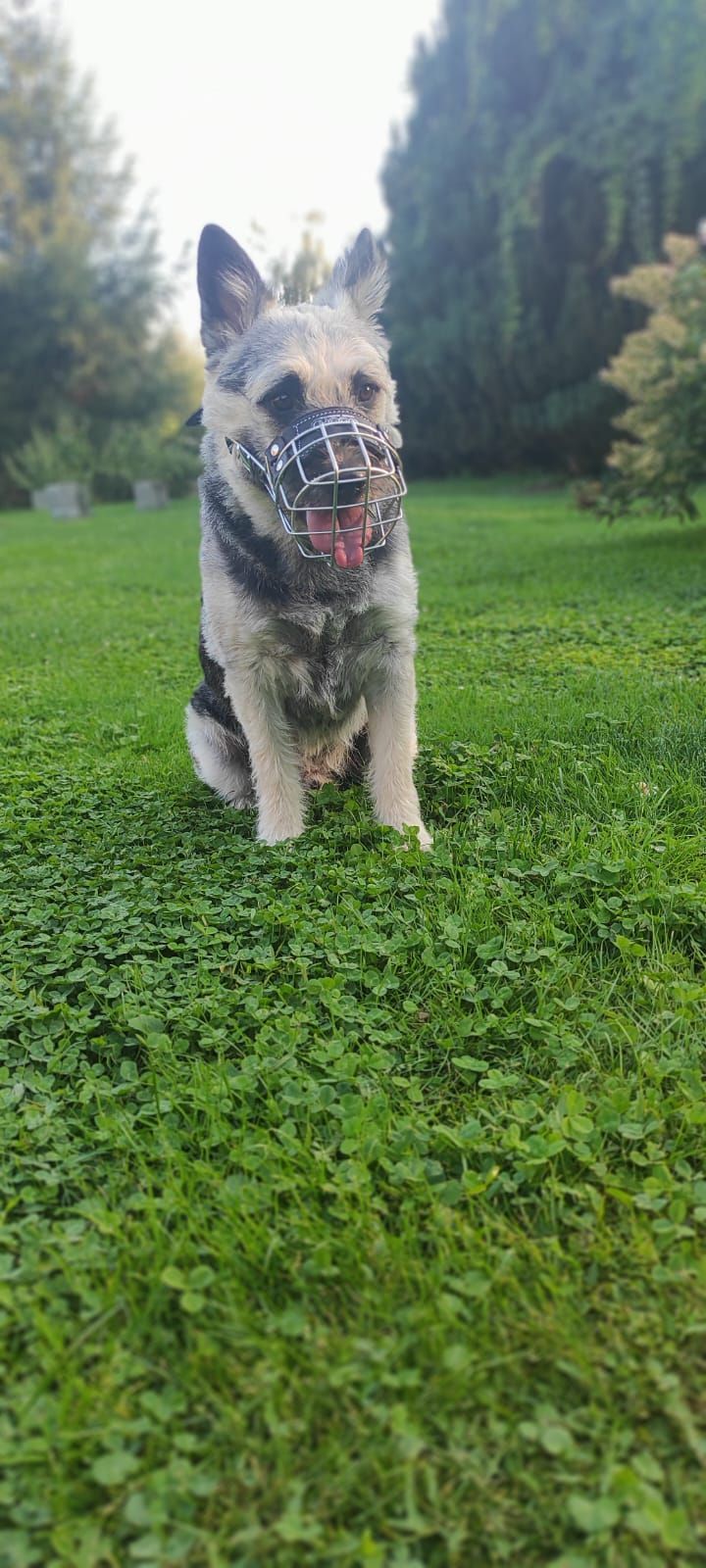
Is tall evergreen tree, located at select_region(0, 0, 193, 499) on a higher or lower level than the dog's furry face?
higher

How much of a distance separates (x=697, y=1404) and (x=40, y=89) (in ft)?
145

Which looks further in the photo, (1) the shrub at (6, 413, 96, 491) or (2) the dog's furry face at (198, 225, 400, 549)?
(1) the shrub at (6, 413, 96, 491)

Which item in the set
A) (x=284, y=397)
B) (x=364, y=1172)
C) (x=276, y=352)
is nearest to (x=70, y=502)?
(x=276, y=352)

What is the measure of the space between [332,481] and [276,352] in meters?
0.63

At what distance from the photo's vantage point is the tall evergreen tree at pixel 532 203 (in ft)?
63.0

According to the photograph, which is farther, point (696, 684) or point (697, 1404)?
point (696, 684)


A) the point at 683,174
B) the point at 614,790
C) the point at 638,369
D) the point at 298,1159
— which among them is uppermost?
the point at 683,174

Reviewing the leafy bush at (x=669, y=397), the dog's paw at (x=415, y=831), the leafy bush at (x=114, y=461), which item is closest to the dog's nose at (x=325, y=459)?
the dog's paw at (x=415, y=831)

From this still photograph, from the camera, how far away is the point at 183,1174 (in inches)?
76.8

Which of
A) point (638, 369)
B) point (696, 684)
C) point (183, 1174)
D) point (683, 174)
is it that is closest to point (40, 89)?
point (683, 174)

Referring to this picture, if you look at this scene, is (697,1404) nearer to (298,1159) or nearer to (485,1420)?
(485,1420)

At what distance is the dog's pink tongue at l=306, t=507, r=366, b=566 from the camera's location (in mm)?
2992

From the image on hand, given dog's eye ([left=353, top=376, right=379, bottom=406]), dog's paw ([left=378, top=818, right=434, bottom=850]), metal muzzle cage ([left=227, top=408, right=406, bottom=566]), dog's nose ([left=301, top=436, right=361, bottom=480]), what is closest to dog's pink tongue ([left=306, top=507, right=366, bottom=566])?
metal muzzle cage ([left=227, top=408, right=406, bottom=566])

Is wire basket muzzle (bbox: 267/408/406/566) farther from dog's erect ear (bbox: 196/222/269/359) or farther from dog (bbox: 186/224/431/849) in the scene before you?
dog's erect ear (bbox: 196/222/269/359)
